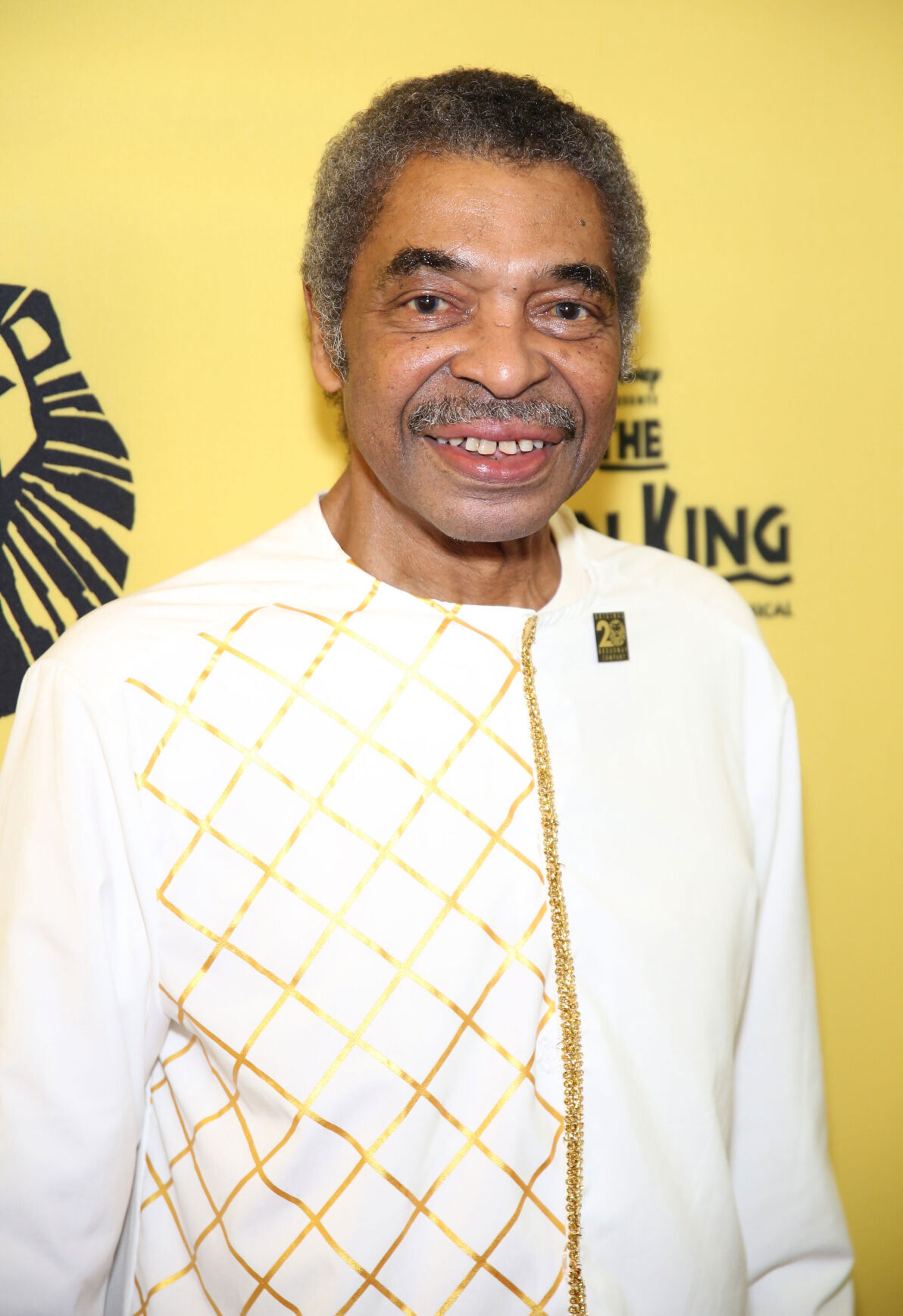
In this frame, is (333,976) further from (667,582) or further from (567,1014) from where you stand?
(667,582)

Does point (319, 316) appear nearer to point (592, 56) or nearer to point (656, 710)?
point (656, 710)

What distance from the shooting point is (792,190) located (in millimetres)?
1636

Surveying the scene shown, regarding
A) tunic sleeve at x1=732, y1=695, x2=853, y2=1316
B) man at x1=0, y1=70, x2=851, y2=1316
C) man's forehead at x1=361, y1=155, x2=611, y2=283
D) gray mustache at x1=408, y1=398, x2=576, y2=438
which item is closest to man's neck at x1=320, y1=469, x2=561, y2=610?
man at x1=0, y1=70, x2=851, y2=1316

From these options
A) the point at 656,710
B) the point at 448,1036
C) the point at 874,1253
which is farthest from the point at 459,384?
the point at 874,1253

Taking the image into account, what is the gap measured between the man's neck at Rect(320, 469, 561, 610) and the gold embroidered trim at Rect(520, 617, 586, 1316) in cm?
13

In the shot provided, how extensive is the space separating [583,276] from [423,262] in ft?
0.48

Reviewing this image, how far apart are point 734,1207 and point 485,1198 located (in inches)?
11.1

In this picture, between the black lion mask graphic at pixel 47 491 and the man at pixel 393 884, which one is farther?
the black lion mask graphic at pixel 47 491

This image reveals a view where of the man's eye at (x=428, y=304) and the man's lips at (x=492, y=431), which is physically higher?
the man's eye at (x=428, y=304)

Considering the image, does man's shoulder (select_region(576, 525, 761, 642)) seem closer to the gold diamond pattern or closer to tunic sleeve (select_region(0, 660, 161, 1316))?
the gold diamond pattern

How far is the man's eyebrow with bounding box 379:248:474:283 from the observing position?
1.01 meters

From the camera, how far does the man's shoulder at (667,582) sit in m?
1.27

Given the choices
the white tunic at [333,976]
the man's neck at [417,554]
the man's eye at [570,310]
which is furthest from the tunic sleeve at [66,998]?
the man's eye at [570,310]

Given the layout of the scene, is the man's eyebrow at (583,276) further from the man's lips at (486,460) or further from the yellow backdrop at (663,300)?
the yellow backdrop at (663,300)
